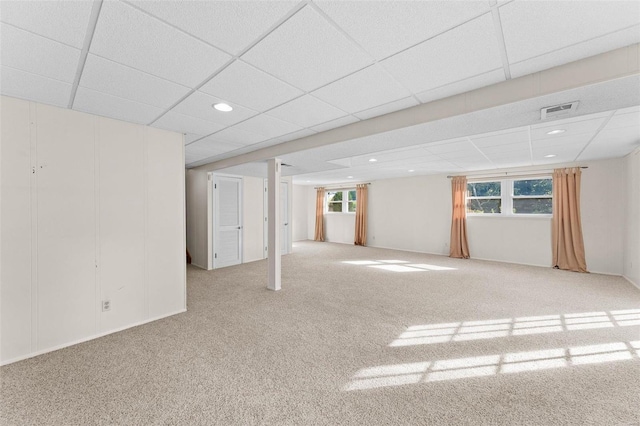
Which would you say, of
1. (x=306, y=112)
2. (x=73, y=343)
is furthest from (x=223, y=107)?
(x=73, y=343)

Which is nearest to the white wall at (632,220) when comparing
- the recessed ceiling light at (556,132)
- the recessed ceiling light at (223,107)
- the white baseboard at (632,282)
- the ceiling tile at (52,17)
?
the white baseboard at (632,282)

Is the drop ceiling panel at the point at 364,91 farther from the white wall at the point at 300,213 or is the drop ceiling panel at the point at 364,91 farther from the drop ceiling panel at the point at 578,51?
the white wall at the point at 300,213

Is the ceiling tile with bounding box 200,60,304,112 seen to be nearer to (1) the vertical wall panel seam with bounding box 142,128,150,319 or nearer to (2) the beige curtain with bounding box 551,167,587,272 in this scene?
(1) the vertical wall panel seam with bounding box 142,128,150,319

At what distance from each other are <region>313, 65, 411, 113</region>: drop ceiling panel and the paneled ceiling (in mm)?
15

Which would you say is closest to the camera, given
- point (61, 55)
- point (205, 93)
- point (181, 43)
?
point (181, 43)

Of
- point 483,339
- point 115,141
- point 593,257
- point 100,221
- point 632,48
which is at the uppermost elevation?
point 632,48

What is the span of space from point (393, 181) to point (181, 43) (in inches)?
299

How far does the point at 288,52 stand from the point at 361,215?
7713 mm

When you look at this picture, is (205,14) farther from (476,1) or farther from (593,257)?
(593,257)

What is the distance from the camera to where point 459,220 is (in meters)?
6.91

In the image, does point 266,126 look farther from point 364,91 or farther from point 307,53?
point 307,53

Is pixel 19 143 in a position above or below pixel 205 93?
below

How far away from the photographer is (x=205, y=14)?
4.24ft

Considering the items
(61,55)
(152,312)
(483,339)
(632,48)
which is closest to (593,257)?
(483,339)
